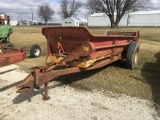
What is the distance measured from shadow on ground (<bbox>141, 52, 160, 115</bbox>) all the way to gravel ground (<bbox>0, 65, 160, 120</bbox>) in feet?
1.01

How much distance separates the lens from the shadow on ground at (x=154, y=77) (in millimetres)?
4637

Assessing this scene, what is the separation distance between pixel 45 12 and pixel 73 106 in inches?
3809

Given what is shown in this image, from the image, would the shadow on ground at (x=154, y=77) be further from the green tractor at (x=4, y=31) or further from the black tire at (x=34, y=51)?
the green tractor at (x=4, y=31)

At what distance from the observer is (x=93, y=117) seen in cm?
379

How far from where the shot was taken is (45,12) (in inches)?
3807

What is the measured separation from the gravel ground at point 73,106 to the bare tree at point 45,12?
9331 cm

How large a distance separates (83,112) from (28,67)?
3.92 metres

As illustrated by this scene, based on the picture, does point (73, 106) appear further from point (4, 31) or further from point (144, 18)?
point (144, 18)

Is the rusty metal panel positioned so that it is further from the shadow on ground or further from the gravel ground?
the shadow on ground

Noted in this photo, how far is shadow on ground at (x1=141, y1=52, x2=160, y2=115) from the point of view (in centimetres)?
464

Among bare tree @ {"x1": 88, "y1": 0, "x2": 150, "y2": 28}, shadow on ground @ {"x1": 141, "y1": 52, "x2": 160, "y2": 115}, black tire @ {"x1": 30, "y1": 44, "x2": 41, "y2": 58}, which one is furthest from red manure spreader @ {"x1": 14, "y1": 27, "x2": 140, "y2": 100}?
bare tree @ {"x1": 88, "y1": 0, "x2": 150, "y2": 28}

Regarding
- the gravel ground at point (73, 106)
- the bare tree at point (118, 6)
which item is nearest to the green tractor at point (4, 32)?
the gravel ground at point (73, 106)

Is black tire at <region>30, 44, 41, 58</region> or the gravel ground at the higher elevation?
black tire at <region>30, 44, 41, 58</region>

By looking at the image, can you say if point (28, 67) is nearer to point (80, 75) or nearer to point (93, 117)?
point (80, 75)
